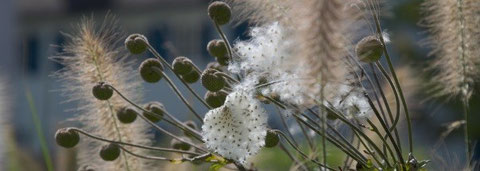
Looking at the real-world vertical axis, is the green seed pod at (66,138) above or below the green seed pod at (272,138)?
above

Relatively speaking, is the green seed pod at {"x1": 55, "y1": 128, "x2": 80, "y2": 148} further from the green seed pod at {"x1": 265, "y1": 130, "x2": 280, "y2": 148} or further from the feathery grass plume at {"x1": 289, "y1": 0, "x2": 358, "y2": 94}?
the feathery grass plume at {"x1": 289, "y1": 0, "x2": 358, "y2": 94}

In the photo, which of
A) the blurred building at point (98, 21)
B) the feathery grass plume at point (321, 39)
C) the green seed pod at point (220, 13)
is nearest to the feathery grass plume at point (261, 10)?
the green seed pod at point (220, 13)

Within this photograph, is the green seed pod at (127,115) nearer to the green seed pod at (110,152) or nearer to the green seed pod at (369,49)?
the green seed pod at (110,152)

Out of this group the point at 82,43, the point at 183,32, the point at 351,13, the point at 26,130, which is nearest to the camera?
the point at 351,13

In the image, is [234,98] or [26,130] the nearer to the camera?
[234,98]

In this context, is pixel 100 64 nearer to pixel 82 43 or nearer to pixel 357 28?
pixel 82 43

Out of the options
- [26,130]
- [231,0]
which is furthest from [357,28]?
[26,130]
